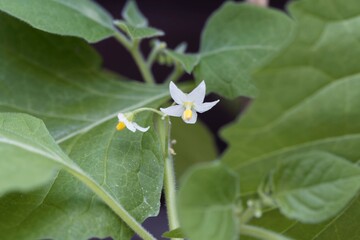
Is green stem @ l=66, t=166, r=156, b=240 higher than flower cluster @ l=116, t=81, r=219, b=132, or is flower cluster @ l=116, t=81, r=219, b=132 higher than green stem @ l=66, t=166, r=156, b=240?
flower cluster @ l=116, t=81, r=219, b=132

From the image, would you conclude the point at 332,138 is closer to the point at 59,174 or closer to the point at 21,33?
the point at 59,174

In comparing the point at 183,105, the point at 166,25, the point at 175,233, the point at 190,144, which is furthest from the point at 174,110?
the point at 166,25

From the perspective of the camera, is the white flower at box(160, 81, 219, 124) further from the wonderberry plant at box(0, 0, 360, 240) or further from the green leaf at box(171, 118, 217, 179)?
the green leaf at box(171, 118, 217, 179)

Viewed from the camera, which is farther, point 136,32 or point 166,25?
point 166,25

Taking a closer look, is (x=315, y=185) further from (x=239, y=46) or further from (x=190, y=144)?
(x=190, y=144)

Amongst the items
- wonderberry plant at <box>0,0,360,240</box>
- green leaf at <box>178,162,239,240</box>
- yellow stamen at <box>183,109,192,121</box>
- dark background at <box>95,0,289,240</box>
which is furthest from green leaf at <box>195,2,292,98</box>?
dark background at <box>95,0,289,240</box>

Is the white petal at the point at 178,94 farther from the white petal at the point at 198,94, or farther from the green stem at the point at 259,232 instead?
the green stem at the point at 259,232
